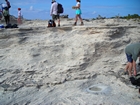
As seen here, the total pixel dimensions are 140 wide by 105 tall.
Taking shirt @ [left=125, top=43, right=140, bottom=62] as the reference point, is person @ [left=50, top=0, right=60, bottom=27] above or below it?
above

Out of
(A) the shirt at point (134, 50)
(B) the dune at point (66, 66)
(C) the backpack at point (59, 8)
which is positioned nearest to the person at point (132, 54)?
(A) the shirt at point (134, 50)

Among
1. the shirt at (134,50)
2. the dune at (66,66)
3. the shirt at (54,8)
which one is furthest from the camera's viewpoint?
the shirt at (54,8)

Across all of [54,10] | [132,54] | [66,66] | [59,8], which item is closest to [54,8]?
[54,10]

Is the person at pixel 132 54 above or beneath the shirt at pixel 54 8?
beneath

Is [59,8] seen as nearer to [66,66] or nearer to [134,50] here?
[66,66]

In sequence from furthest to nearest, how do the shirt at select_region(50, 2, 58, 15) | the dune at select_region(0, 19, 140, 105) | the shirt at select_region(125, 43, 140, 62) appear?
1. the shirt at select_region(50, 2, 58, 15)
2. the shirt at select_region(125, 43, 140, 62)
3. the dune at select_region(0, 19, 140, 105)

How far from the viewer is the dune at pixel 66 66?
429 cm

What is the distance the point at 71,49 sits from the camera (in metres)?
6.00

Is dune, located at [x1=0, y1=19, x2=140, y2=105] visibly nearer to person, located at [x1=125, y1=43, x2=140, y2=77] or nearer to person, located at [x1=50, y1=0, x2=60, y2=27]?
person, located at [x1=125, y1=43, x2=140, y2=77]

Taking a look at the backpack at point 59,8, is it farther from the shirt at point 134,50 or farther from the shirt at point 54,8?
the shirt at point 134,50

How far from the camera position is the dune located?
429cm

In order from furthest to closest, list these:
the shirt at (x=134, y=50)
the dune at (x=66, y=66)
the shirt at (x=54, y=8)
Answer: the shirt at (x=54, y=8)
the shirt at (x=134, y=50)
the dune at (x=66, y=66)

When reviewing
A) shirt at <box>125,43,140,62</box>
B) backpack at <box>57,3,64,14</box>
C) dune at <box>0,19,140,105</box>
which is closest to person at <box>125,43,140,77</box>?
shirt at <box>125,43,140,62</box>

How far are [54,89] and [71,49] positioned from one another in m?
1.67
